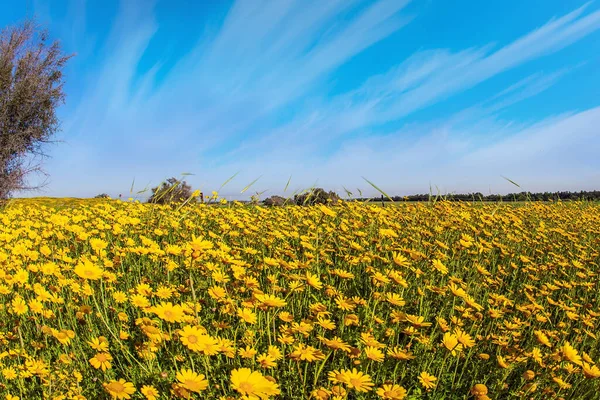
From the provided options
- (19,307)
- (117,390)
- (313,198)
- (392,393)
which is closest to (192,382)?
(117,390)

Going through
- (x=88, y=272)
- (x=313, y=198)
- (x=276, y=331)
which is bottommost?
(x=276, y=331)

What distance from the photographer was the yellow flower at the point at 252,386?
137 centimetres

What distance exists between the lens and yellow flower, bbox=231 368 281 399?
137 centimetres

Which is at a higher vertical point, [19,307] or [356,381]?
[19,307]

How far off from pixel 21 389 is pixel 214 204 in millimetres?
5105

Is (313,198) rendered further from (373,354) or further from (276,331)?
(373,354)

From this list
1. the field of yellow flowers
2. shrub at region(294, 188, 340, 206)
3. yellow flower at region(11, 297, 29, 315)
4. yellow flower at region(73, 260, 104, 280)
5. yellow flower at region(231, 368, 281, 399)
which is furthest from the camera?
shrub at region(294, 188, 340, 206)

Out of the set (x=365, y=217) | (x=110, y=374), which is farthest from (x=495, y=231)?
(x=110, y=374)

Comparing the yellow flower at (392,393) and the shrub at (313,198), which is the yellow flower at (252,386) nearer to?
the yellow flower at (392,393)

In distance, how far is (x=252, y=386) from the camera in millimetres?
1420

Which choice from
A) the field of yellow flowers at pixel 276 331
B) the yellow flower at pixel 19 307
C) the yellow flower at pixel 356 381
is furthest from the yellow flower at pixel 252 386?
the yellow flower at pixel 19 307

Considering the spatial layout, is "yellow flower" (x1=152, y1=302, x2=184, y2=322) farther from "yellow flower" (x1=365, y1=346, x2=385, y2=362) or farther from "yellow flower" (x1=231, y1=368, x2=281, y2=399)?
"yellow flower" (x1=365, y1=346, x2=385, y2=362)

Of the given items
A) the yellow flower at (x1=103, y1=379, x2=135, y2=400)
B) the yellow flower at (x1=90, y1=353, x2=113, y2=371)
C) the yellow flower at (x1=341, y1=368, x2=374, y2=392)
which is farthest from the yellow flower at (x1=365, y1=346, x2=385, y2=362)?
the yellow flower at (x1=90, y1=353, x2=113, y2=371)

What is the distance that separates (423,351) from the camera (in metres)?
2.44
